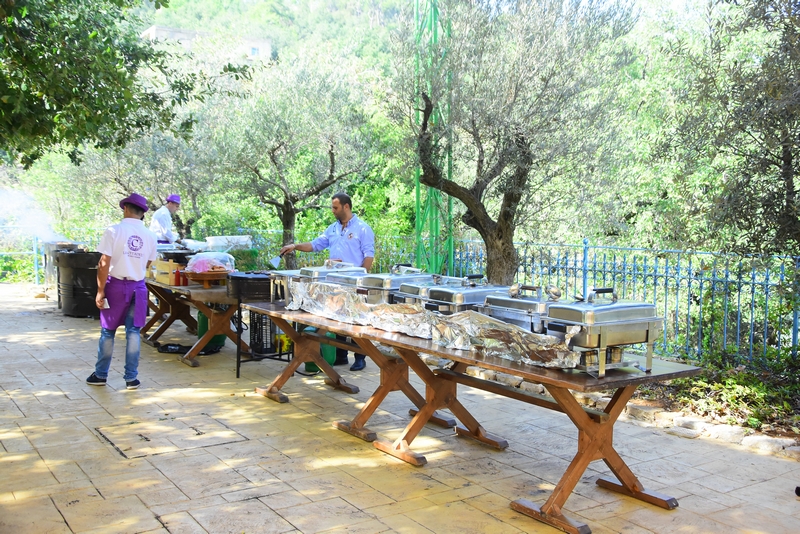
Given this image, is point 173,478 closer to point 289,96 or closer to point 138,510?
point 138,510

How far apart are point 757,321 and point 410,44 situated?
5193mm

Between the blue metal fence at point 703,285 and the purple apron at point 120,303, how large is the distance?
3.98 meters

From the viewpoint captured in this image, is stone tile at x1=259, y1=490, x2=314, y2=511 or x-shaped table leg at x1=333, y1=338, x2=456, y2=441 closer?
stone tile at x1=259, y1=490, x2=314, y2=511

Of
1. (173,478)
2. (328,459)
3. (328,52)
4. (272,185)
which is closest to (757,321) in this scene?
(328,459)

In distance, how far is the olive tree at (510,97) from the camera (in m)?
7.71

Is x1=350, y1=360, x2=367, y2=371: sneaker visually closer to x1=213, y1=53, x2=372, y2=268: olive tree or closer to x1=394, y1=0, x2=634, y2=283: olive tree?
x1=394, y1=0, x2=634, y2=283: olive tree

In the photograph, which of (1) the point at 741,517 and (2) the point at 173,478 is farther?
(2) the point at 173,478

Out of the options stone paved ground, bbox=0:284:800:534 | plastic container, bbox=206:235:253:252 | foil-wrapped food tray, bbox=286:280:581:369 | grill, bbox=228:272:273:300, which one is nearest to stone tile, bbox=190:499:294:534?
stone paved ground, bbox=0:284:800:534

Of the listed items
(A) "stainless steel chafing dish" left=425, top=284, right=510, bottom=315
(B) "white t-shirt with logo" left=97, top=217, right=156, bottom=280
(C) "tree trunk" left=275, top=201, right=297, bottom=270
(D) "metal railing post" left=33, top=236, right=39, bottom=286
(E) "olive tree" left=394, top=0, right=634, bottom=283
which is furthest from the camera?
(D) "metal railing post" left=33, top=236, right=39, bottom=286

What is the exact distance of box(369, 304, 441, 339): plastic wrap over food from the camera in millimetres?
4539

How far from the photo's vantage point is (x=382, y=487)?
430 cm

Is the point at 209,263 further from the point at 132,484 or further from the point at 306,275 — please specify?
the point at 132,484

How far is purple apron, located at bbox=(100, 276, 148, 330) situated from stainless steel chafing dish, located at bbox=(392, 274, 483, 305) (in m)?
2.92

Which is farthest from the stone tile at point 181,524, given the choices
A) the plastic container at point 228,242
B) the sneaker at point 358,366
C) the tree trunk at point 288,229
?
the tree trunk at point 288,229
